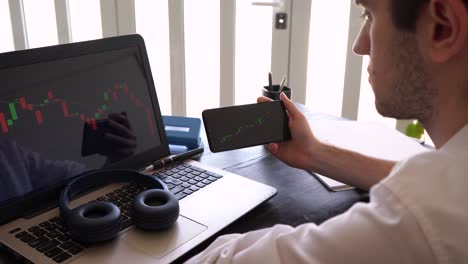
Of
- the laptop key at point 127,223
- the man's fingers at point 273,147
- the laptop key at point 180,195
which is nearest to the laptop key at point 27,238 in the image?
the laptop key at point 127,223

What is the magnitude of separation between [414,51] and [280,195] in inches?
15.9

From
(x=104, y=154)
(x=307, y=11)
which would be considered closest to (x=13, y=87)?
(x=104, y=154)

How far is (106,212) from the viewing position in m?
0.70

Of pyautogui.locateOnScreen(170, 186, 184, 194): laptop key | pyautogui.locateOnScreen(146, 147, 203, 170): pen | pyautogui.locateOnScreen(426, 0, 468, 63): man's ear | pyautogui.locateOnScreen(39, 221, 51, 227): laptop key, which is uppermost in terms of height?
pyautogui.locateOnScreen(426, 0, 468, 63): man's ear

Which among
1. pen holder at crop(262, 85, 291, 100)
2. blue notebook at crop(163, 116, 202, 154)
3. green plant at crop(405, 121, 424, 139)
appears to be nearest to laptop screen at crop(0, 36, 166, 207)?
blue notebook at crop(163, 116, 202, 154)

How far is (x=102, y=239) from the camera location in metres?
0.66

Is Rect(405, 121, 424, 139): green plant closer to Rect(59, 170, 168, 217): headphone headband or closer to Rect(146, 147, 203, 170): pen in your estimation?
Rect(146, 147, 203, 170): pen

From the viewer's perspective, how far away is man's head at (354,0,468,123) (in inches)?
20.8

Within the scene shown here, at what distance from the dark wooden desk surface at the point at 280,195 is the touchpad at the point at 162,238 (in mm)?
25

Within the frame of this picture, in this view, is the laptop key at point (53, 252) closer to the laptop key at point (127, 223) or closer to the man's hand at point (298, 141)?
the laptop key at point (127, 223)

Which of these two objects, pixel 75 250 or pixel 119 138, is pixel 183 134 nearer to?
pixel 119 138

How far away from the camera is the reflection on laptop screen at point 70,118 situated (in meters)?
0.73

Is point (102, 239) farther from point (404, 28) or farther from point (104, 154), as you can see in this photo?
point (404, 28)

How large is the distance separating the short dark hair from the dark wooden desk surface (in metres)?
0.37
